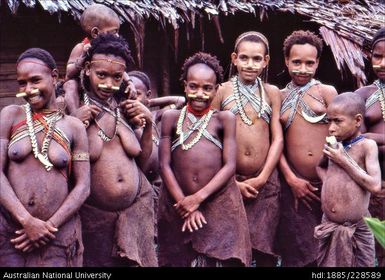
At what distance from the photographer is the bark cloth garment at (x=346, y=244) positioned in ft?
18.9

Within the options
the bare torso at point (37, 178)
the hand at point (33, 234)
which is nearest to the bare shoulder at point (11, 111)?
the bare torso at point (37, 178)

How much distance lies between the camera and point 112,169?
5.52 meters

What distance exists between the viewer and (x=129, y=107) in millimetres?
5652

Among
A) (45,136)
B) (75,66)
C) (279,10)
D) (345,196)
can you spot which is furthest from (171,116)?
(279,10)

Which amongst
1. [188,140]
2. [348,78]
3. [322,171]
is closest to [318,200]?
[322,171]

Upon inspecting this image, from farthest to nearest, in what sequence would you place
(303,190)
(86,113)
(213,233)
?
1. (303,190)
2. (213,233)
3. (86,113)

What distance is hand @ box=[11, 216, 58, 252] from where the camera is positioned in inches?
195

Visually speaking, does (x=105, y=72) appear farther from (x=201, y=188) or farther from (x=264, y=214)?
(x=264, y=214)

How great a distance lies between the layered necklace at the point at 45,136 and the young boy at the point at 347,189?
5.92ft

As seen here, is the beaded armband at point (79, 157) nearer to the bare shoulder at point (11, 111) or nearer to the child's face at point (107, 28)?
the bare shoulder at point (11, 111)

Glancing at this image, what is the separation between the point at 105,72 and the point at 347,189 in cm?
173
